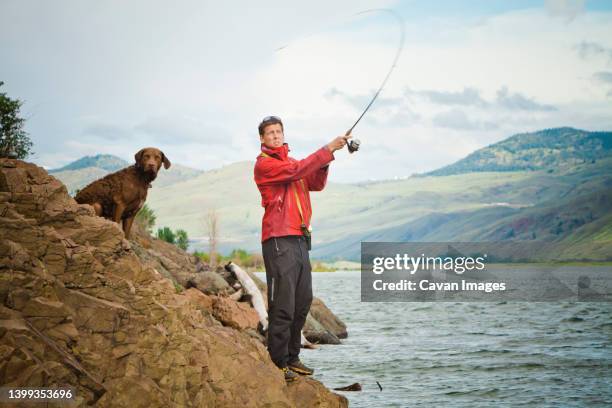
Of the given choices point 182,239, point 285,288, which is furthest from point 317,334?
point 182,239

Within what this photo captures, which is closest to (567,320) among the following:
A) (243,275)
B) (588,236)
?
(243,275)

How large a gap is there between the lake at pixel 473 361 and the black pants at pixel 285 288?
3.14m

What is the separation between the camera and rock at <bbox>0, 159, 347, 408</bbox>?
5.32 m

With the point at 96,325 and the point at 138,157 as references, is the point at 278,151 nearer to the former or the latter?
the point at 96,325

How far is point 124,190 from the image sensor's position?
10594 mm

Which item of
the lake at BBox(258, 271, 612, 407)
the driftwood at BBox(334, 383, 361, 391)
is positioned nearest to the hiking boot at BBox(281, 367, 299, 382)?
the lake at BBox(258, 271, 612, 407)

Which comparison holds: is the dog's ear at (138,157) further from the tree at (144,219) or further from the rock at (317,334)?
the tree at (144,219)

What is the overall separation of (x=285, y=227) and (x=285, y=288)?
577 millimetres

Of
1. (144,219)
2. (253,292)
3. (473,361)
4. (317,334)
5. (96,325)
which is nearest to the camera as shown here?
(96,325)

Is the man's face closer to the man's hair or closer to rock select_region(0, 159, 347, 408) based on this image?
the man's hair

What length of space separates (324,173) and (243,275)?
28.6ft

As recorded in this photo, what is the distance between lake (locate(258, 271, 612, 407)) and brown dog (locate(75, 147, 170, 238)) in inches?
164

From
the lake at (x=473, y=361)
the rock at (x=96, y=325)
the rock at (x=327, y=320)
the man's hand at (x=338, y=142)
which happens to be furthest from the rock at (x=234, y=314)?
the man's hand at (x=338, y=142)

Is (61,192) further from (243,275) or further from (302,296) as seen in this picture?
(243,275)
